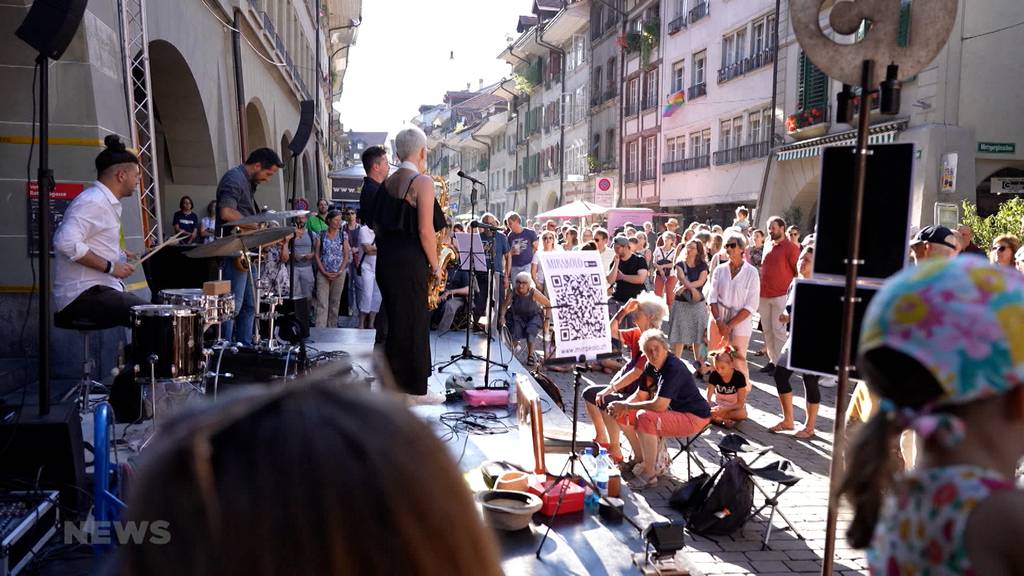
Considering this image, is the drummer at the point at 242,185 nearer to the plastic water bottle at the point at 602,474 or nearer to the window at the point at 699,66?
the plastic water bottle at the point at 602,474

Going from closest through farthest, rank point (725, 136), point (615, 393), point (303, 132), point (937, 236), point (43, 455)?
1. point (43, 455)
2. point (937, 236)
3. point (615, 393)
4. point (303, 132)
5. point (725, 136)

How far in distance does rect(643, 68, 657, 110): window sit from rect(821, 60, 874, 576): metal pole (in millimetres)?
31861

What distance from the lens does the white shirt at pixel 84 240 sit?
17.9 feet

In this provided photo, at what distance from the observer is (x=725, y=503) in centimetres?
552

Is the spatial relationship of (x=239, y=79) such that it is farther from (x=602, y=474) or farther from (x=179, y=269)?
(x=602, y=474)

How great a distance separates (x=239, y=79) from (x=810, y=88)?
14403mm

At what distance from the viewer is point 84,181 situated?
25.1 ft

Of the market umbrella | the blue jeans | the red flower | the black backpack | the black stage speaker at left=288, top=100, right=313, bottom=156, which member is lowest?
the black backpack

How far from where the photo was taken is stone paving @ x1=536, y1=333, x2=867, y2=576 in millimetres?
5035

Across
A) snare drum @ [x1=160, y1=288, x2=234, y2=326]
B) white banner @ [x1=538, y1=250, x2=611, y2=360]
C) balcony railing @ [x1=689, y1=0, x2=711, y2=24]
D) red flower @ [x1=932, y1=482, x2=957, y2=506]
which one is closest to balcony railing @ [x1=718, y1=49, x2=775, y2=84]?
balcony railing @ [x1=689, y1=0, x2=711, y2=24]

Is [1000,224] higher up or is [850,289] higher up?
[1000,224]

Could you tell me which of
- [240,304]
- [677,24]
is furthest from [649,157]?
[240,304]

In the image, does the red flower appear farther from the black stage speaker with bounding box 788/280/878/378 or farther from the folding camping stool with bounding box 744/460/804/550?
the folding camping stool with bounding box 744/460/804/550

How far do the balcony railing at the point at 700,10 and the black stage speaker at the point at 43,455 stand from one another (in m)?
28.4
